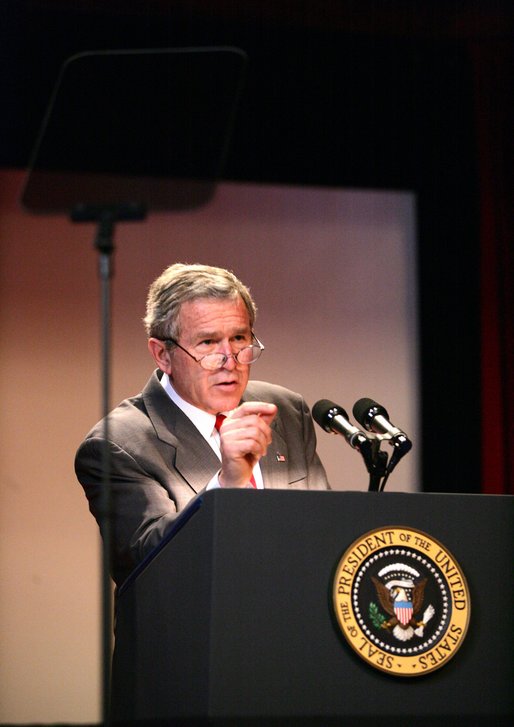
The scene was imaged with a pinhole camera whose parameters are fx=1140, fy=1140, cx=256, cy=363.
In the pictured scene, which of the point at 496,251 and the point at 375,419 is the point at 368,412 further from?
the point at 496,251

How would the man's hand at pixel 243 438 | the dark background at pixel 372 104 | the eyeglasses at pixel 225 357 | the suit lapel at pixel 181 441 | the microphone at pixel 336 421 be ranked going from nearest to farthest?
the man's hand at pixel 243 438 → the microphone at pixel 336 421 → the suit lapel at pixel 181 441 → the eyeglasses at pixel 225 357 → the dark background at pixel 372 104

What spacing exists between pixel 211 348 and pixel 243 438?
71 cm

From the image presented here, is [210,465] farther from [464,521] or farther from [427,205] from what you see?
[427,205]

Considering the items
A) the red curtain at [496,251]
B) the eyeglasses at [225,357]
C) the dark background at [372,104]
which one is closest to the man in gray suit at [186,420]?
the eyeglasses at [225,357]

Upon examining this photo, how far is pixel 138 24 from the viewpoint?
4.88 metres

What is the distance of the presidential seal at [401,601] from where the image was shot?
2100mm

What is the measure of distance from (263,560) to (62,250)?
11.6 feet

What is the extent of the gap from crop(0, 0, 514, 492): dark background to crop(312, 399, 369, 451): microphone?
104 inches

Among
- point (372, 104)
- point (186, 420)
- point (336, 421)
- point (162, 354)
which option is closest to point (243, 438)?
point (336, 421)

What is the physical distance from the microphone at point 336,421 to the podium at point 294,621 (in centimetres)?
27

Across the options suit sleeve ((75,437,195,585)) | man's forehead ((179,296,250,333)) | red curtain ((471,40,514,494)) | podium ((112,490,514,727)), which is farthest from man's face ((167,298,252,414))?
red curtain ((471,40,514,494))

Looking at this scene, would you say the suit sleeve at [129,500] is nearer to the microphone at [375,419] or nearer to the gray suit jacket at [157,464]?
the gray suit jacket at [157,464]

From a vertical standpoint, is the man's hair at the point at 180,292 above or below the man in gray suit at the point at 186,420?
above

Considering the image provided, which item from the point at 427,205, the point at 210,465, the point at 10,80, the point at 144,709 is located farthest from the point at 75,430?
the point at 144,709
